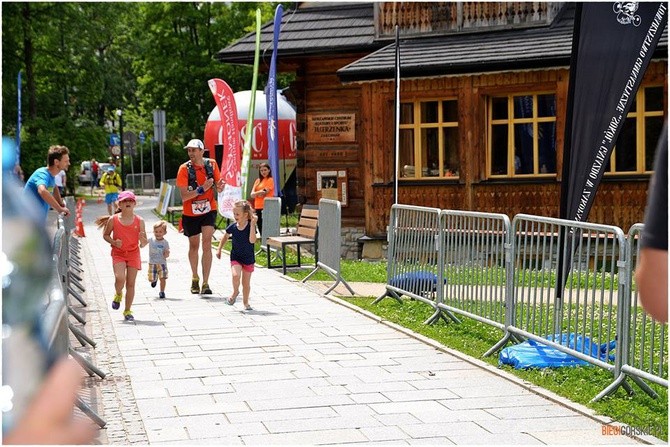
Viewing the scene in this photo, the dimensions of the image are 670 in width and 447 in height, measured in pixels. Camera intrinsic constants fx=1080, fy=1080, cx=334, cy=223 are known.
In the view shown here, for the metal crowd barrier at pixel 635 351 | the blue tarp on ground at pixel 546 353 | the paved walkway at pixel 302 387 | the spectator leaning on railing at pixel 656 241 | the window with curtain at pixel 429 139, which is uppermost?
the window with curtain at pixel 429 139

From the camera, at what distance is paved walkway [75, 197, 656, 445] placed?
21.1ft

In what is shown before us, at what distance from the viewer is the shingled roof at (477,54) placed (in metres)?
18.2

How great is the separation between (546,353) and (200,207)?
6.25 m

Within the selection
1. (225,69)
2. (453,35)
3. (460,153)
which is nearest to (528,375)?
(460,153)

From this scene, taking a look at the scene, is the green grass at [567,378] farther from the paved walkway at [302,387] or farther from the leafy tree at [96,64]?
the leafy tree at [96,64]

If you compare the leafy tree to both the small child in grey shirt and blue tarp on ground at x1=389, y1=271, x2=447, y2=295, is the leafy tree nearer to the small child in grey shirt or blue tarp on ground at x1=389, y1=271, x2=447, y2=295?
the small child in grey shirt

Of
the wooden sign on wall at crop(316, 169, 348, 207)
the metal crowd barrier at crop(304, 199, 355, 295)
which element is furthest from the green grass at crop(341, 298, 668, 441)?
the wooden sign on wall at crop(316, 169, 348, 207)

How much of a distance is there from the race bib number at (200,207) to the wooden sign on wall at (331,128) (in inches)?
361

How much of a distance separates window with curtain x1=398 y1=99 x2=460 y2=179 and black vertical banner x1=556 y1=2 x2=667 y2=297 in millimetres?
11273

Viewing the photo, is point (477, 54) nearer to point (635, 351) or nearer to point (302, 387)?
point (302, 387)

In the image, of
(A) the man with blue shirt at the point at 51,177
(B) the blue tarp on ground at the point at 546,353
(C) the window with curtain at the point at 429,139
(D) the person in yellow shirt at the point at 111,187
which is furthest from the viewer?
(D) the person in yellow shirt at the point at 111,187

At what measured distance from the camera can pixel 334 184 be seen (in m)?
22.6

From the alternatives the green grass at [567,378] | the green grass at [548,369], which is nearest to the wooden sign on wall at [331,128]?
the green grass at [548,369]

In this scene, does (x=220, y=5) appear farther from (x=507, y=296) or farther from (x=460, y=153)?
(x=507, y=296)
